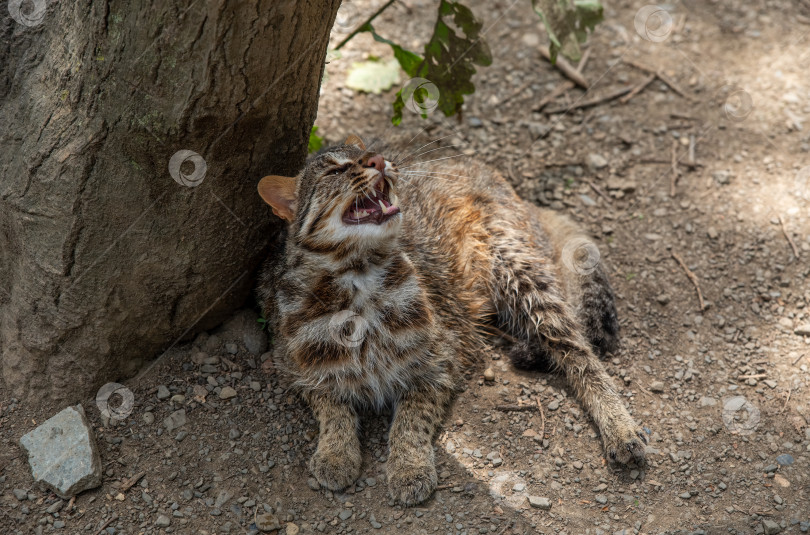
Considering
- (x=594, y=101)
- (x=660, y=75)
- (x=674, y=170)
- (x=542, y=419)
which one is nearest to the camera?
(x=542, y=419)

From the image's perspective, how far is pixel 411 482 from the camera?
3.85 m

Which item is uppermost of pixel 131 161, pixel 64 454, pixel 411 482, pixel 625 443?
pixel 131 161

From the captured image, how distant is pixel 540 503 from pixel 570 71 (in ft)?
14.1

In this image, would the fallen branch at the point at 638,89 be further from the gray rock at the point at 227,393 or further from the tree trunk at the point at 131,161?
the gray rock at the point at 227,393

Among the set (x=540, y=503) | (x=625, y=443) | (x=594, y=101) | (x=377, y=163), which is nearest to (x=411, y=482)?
(x=540, y=503)

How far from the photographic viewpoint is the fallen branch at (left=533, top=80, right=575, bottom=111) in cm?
645

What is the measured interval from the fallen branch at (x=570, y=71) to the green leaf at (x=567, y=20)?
1.61 m

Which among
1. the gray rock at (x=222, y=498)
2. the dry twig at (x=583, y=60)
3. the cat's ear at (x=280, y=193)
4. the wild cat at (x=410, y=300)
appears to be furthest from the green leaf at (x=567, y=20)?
the gray rock at (x=222, y=498)

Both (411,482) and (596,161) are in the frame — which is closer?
(411,482)

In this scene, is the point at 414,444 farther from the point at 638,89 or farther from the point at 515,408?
the point at 638,89

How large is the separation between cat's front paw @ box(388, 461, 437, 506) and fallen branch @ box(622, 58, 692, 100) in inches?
170

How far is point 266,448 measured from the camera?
4.13 m

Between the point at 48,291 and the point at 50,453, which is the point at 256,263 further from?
the point at 50,453

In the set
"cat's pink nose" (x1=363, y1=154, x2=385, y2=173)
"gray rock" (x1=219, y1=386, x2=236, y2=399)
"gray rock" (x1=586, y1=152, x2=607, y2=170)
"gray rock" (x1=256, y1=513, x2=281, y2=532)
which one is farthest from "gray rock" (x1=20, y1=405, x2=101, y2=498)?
"gray rock" (x1=586, y1=152, x2=607, y2=170)
